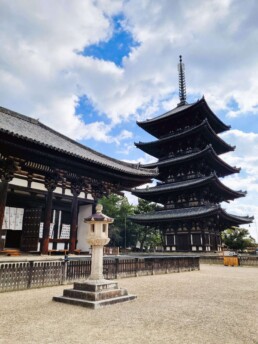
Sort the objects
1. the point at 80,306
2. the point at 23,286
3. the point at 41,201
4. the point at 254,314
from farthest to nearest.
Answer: the point at 41,201 → the point at 23,286 → the point at 80,306 → the point at 254,314

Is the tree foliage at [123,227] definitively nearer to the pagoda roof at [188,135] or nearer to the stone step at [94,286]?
the pagoda roof at [188,135]

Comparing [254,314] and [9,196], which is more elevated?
[9,196]

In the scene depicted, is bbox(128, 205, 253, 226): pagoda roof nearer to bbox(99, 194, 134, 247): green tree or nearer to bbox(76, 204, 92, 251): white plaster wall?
bbox(76, 204, 92, 251): white plaster wall

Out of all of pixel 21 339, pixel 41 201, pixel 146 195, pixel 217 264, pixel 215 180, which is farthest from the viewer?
pixel 146 195

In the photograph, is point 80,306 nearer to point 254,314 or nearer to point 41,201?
point 254,314

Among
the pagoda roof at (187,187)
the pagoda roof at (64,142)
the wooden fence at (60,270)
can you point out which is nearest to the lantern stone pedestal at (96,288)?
the wooden fence at (60,270)

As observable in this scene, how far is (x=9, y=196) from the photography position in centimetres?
1450

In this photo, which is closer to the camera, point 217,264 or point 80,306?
point 80,306

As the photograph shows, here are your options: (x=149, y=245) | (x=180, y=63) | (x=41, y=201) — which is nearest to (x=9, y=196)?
(x=41, y=201)

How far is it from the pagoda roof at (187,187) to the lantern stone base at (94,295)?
18.2m

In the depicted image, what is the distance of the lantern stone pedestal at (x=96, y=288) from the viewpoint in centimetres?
674

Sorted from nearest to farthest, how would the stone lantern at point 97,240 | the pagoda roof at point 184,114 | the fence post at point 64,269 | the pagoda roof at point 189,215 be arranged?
the stone lantern at point 97,240 < the fence post at point 64,269 < the pagoda roof at point 189,215 < the pagoda roof at point 184,114

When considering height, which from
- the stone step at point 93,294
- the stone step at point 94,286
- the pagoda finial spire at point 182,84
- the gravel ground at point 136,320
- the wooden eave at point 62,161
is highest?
the pagoda finial spire at point 182,84

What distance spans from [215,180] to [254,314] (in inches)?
760
